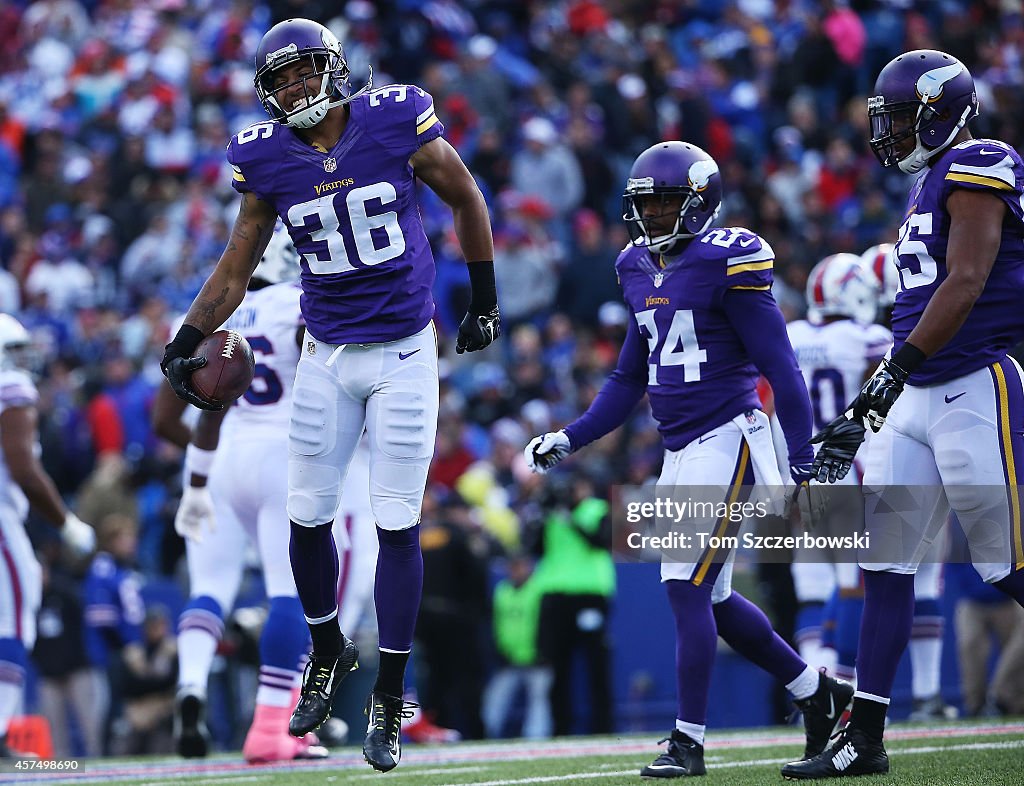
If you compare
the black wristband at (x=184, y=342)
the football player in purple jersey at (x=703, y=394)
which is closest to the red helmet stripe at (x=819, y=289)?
the football player in purple jersey at (x=703, y=394)

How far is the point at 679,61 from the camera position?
14969 millimetres

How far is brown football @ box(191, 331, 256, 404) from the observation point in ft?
16.5

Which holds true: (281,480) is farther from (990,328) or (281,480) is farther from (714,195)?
(990,328)

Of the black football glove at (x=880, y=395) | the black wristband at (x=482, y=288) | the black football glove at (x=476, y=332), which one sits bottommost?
the black football glove at (x=880, y=395)

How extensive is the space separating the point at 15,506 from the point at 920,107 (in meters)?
4.39

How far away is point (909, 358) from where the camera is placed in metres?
4.71

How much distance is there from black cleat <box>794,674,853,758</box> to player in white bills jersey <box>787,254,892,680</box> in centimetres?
200

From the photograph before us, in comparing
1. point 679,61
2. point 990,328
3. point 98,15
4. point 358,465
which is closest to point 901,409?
point 990,328

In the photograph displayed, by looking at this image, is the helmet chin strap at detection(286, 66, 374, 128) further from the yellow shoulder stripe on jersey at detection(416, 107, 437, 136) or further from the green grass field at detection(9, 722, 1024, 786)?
the green grass field at detection(9, 722, 1024, 786)

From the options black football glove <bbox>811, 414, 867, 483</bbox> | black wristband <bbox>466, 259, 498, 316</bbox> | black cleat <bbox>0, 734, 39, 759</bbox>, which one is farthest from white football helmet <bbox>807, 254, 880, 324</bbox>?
black cleat <bbox>0, 734, 39, 759</bbox>

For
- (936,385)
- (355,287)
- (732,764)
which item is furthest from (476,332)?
(732,764)

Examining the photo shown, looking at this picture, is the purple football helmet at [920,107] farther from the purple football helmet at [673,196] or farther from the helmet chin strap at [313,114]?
the helmet chin strap at [313,114]

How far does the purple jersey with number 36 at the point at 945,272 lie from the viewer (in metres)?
4.80

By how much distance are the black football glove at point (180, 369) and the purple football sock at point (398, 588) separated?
0.74 meters
